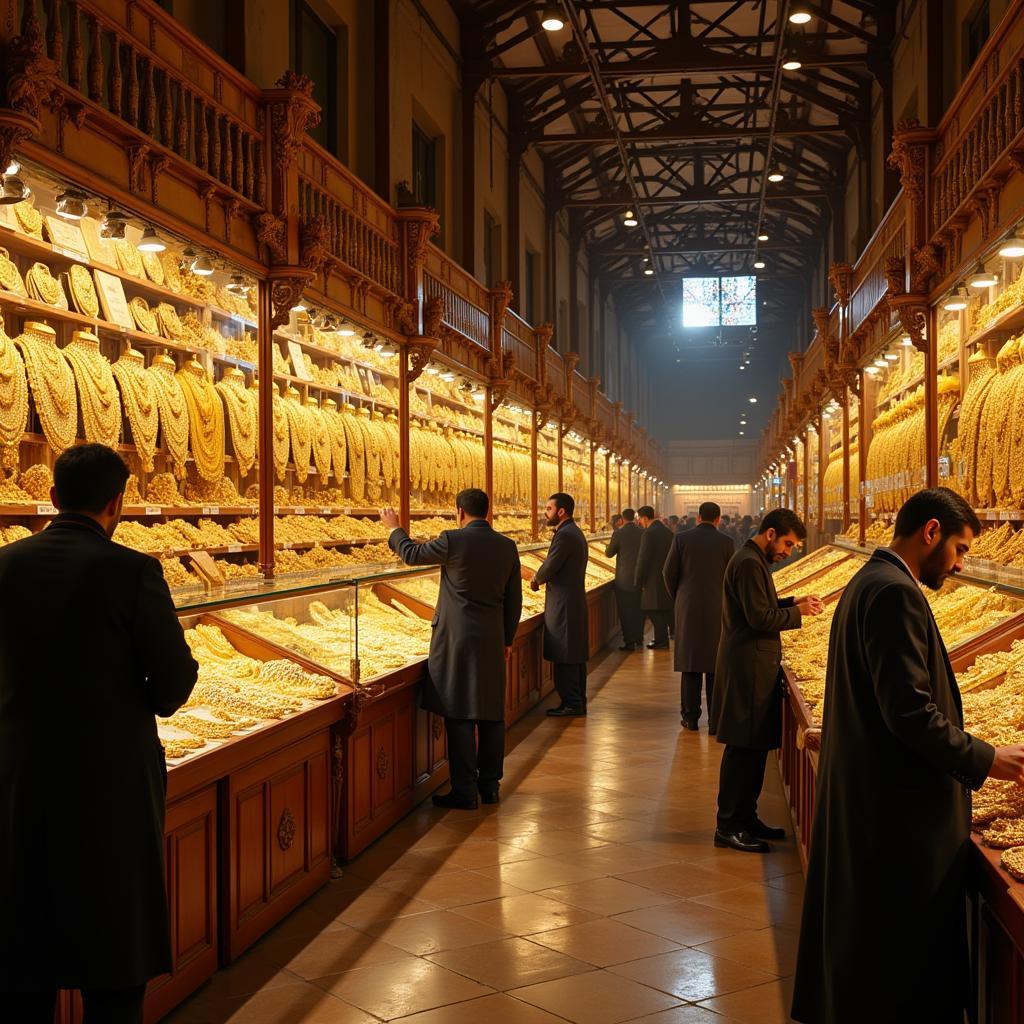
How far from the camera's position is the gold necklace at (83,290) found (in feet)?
19.8

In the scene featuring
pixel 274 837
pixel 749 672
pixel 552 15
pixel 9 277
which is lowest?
pixel 274 837

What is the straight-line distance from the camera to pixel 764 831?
6059mm

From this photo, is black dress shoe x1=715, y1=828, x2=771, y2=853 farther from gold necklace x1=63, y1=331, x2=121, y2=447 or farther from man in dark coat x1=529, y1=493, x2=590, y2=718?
man in dark coat x1=529, y1=493, x2=590, y2=718

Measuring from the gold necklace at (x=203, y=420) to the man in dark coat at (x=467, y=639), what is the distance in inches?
46.0

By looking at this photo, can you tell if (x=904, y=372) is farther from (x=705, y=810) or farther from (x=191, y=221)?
(x=191, y=221)

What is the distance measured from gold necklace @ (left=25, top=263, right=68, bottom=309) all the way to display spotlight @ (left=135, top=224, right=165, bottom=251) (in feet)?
1.51

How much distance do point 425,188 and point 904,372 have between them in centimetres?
620

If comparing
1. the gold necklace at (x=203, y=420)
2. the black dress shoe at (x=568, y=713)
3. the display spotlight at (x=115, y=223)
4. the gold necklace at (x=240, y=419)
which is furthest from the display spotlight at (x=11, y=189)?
the black dress shoe at (x=568, y=713)

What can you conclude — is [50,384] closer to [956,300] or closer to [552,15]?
[956,300]

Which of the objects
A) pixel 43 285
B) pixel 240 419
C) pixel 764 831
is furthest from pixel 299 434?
pixel 764 831

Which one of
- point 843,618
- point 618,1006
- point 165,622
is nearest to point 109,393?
point 165,622

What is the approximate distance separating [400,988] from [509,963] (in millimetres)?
446

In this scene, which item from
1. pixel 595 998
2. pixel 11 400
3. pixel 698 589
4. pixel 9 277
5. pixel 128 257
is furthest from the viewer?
pixel 698 589

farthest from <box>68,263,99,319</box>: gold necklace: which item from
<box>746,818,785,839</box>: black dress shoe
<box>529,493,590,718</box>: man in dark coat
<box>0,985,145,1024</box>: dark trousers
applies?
<box>529,493,590,718</box>: man in dark coat
